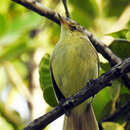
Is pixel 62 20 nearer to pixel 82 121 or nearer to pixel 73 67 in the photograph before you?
pixel 73 67

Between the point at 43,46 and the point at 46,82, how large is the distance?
4.82 ft

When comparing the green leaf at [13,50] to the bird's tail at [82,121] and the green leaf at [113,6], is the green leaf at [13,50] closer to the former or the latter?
the bird's tail at [82,121]

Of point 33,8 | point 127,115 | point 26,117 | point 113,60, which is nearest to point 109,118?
point 127,115

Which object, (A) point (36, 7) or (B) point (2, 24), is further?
(B) point (2, 24)

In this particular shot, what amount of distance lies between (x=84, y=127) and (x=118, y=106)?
1.82ft

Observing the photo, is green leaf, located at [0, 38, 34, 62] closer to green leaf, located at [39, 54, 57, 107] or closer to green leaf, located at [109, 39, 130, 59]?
green leaf, located at [39, 54, 57, 107]

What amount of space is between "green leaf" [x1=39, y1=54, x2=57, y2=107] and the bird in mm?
211

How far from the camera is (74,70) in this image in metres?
2.85

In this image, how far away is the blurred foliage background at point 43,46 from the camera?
248 centimetres

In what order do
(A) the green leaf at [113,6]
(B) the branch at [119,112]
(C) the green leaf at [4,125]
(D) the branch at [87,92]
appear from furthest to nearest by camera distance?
(A) the green leaf at [113,6] < (C) the green leaf at [4,125] < (B) the branch at [119,112] < (D) the branch at [87,92]

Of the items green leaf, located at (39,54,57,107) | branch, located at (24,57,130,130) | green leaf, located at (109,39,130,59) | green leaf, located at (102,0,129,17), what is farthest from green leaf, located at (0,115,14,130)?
green leaf, located at (102,0,129,17)

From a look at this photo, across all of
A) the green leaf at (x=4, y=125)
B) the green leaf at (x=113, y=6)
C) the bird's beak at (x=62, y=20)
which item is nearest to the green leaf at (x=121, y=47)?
the bird's beak at (x=62, y=20)

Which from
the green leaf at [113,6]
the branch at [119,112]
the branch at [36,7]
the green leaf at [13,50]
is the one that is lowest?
the branch at [119,112]

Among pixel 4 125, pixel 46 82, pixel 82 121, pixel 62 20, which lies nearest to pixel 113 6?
pixel 62 20
